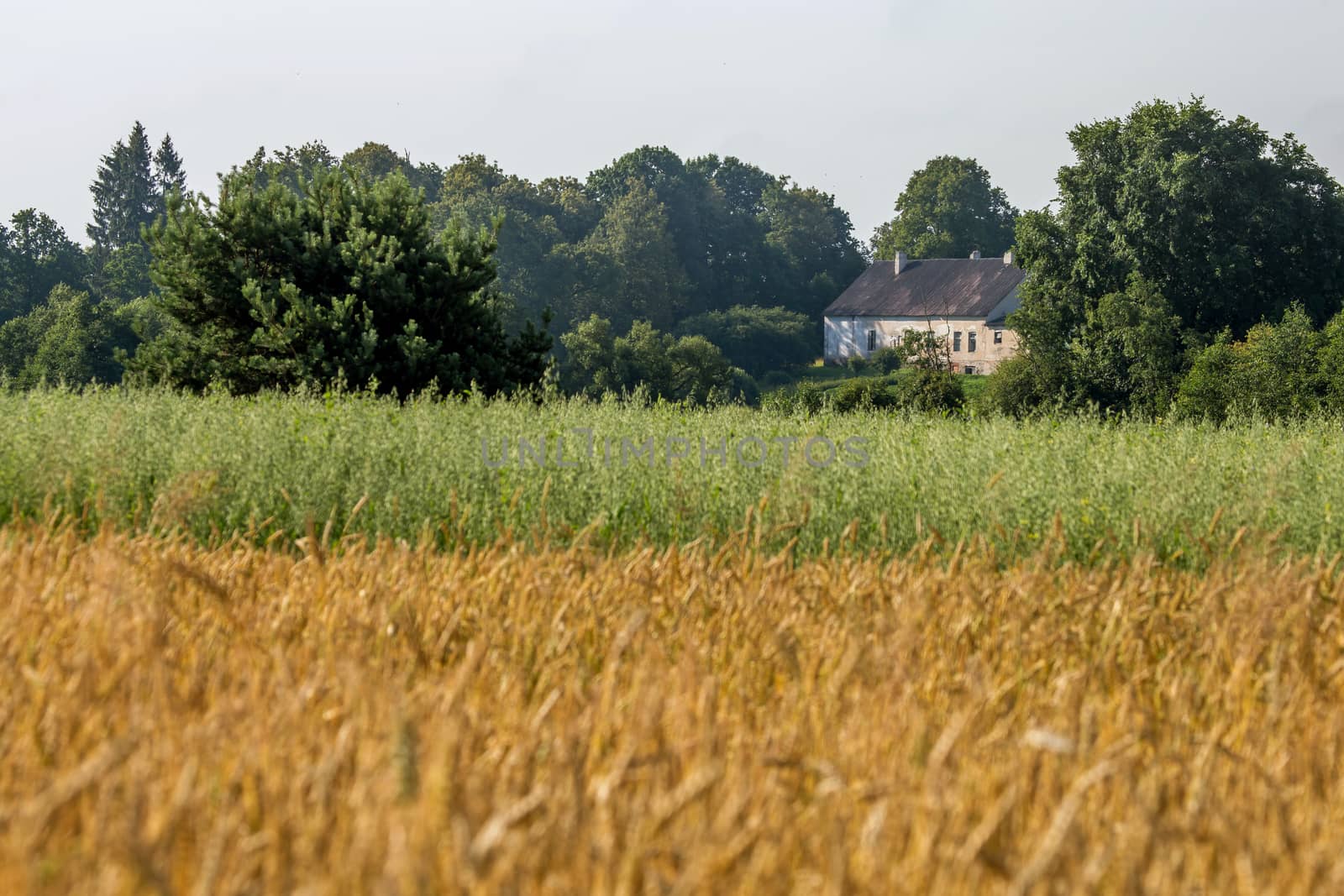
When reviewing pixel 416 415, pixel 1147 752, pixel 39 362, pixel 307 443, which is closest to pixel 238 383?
pixel 416 415

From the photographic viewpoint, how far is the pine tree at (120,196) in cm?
9538

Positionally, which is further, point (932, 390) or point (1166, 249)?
point (932, 390)

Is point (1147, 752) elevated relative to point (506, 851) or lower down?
lower down

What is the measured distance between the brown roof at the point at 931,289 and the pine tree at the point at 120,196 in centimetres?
5256

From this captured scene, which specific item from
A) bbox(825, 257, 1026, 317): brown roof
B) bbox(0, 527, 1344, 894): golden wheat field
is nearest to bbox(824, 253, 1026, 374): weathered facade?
bbox(825, 257, 1026, 317): brown roof

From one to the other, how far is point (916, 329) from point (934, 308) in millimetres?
5658

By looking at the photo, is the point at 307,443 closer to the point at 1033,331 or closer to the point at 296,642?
the point at 296,642

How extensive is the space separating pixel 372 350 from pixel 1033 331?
27762mm

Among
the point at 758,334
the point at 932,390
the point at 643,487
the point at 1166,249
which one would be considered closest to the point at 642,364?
the point at 932,390

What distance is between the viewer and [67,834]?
214 centimetres

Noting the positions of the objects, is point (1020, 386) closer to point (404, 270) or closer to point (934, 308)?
point (404, 270)

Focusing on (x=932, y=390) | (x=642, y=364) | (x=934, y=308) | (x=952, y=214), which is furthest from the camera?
(x=952, y=214)

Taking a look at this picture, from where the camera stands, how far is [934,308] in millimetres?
68875

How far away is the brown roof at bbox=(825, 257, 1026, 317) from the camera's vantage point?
6700 cm
